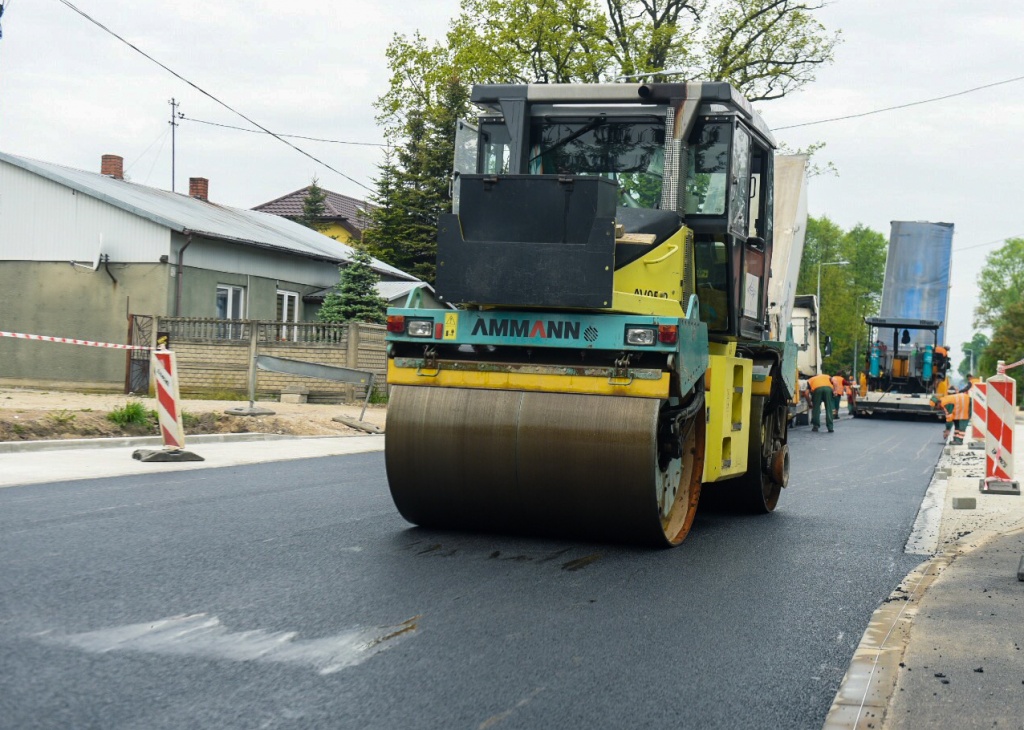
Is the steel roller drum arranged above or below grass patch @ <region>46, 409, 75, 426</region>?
above

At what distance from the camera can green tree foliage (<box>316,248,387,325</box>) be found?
31125mm

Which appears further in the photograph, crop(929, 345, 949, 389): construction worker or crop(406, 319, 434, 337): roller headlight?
crop(929, 345, 949, 389): construction worker

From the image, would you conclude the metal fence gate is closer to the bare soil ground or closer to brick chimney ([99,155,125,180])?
the bare soil ground

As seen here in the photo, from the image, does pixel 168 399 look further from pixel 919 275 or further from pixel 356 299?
pixel 919 275

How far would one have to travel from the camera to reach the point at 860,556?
8.13 metres

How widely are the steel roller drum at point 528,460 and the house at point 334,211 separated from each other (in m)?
57.1

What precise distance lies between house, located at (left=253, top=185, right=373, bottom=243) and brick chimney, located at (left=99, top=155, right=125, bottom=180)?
24.9 meters

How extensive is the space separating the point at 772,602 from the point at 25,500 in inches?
226

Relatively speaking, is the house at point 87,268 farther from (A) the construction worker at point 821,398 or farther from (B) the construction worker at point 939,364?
(B) the construction worker at point 939,364

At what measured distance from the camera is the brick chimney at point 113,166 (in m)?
38.7

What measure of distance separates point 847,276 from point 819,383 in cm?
8842

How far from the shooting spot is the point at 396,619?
550 centimetres

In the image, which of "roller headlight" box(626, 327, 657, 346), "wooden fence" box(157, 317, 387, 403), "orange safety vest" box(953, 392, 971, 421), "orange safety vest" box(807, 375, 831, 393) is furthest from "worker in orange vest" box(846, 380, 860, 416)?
"roller headlight" box(626, 327, 657, 346)

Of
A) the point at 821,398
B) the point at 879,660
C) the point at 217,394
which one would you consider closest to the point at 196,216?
the point at 217,394
